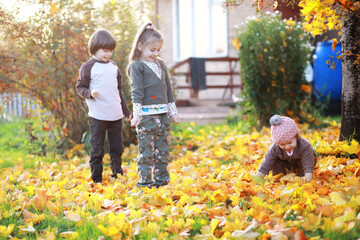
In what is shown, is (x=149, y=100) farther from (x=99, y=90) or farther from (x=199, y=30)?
(x=199, y=30)

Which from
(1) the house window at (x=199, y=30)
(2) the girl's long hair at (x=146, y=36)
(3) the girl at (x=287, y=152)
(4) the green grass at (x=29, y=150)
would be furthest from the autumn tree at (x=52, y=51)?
(1) the house window at (x=199, y=30)

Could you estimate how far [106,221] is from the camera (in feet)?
8.61

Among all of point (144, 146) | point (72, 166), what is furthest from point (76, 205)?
point (72, 166)

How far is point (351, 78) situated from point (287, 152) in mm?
1046

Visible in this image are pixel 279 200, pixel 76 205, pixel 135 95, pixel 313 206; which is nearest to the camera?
pixel 313 206

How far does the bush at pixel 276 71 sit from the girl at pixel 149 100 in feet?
11.7

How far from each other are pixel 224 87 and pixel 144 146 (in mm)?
9896

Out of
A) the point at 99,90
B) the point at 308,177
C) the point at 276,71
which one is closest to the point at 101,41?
the point at 99,90

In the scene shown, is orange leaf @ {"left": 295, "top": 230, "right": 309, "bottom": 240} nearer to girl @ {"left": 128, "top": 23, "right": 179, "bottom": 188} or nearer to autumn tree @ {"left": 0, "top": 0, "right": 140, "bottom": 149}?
girl @ {"left": 128, "top": 23, "right": 179, "bottom": 188}

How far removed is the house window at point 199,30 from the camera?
1411 cm

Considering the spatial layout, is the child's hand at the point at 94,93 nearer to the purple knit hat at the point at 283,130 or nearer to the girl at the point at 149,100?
the girl at the point at 149,100

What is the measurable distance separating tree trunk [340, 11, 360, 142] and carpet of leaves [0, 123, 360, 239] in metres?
0.19

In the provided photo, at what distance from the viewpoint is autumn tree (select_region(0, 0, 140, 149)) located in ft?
17.3

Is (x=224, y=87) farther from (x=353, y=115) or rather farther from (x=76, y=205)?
(x=76, y=205)
